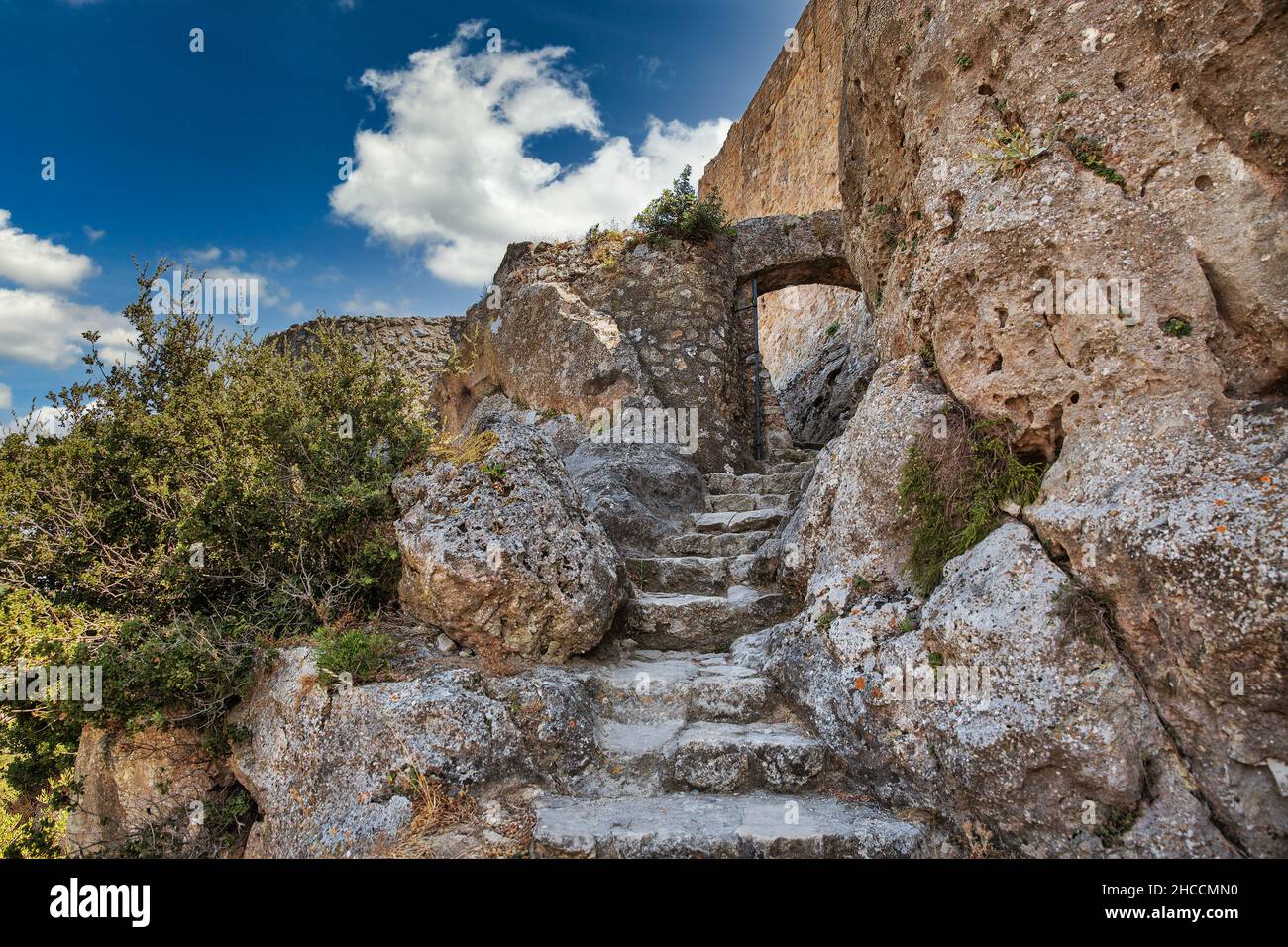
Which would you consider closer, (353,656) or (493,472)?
(353,656)

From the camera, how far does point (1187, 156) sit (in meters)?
3.56

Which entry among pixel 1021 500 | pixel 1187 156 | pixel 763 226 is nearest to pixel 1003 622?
pixel 1021 500

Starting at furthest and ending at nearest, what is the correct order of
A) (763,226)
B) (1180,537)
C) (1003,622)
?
(763,226)
(1003,622)
(1180,537)

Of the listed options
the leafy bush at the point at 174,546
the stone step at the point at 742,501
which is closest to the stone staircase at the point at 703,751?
the stone step at the point at 742,501

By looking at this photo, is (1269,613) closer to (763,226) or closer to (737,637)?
(737,637)

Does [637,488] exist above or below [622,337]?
below

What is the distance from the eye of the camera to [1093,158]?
12.5 feet

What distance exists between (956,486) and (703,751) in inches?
84.7

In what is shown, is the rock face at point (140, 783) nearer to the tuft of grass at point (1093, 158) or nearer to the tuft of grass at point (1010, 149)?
the tuft of grass at point (1010, 149)

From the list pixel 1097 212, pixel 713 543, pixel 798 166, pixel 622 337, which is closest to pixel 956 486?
pixel 1097 212

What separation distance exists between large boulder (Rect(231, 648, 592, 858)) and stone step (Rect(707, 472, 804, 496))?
422 cm

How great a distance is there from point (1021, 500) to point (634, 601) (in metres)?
2.83

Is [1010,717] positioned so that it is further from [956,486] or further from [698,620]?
[698,620]

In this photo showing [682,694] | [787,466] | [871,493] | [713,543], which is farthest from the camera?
[787,466]
